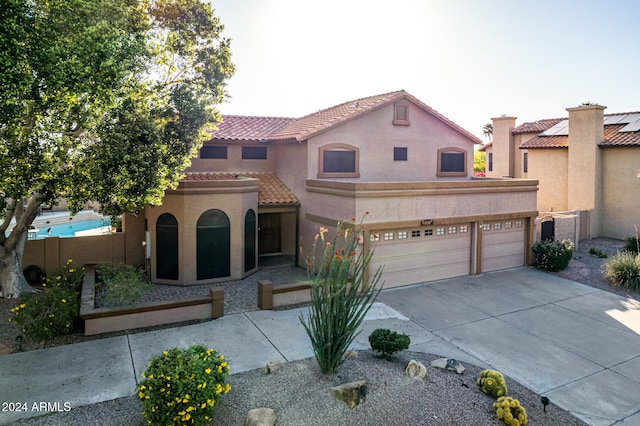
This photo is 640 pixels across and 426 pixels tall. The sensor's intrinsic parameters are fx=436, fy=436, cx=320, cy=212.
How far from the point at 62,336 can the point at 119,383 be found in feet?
11.9

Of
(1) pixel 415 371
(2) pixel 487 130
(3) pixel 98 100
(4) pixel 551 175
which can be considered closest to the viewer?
(1) pixel 415 371

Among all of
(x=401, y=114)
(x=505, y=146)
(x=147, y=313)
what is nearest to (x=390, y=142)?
(x=401, y=114)

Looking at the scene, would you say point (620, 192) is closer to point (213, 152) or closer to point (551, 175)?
point (551, 175)

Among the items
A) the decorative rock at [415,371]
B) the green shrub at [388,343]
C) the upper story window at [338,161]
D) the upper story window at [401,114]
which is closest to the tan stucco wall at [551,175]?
the upper story window at [401,114]

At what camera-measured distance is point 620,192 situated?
86.9 feet

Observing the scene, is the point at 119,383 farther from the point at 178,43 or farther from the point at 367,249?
the point at 178,43

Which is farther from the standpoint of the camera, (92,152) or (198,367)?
(92,152)

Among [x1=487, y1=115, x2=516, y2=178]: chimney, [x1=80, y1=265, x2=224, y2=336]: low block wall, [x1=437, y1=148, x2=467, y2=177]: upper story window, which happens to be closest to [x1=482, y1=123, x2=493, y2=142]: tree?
[x1=487, y1=115, x2=516, y2=178]: chimney

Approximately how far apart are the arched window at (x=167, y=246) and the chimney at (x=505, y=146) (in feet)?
93.7

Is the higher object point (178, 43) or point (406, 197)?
point (178, 43)

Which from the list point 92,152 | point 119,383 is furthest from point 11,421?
point 92,152

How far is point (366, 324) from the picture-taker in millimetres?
13289

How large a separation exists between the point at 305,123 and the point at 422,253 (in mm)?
9267

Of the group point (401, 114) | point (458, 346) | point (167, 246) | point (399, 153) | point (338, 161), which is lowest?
point (458, 346)
